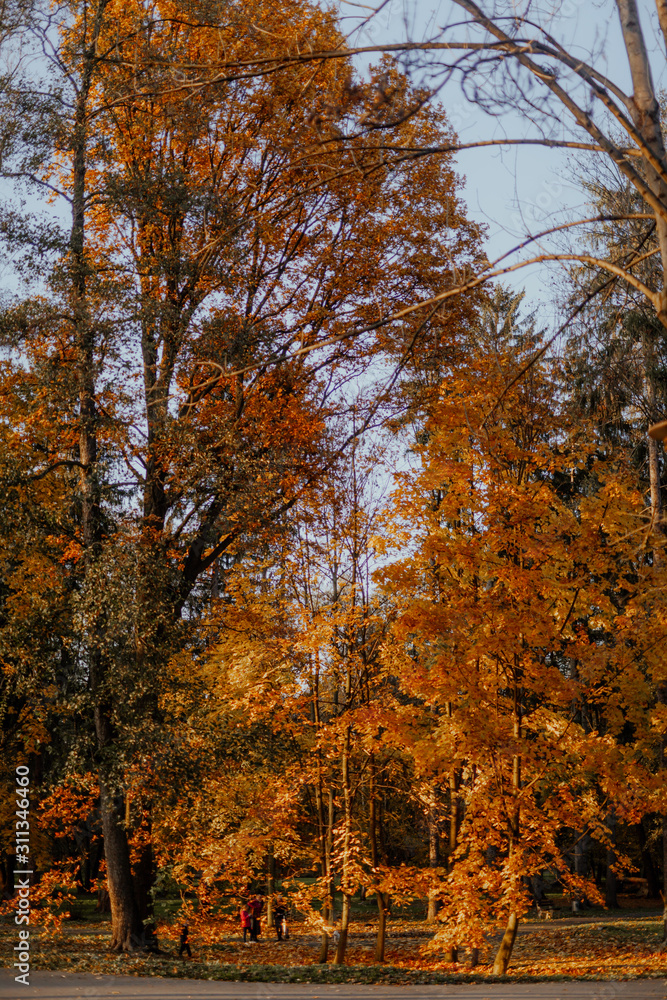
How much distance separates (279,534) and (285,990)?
Answer: 5663 millimetres

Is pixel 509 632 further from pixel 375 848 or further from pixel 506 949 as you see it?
pixel 375 848

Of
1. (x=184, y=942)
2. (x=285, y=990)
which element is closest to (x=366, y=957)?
(x=184, y=942)

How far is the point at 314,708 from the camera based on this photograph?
13.3m

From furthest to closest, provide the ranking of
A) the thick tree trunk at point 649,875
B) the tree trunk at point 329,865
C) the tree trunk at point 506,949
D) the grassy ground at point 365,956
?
1. the thick tree trunk at point 649,875
2. the tree trunk at point 329,865
3. the tree trunk at point 506,949
4. the grassy ground at point 365,956

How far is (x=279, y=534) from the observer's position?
40.3 feet

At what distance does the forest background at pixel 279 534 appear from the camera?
10492 mm

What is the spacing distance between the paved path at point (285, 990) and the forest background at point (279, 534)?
1066 mm

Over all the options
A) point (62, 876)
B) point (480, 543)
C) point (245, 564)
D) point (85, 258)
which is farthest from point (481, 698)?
point (85, 258)

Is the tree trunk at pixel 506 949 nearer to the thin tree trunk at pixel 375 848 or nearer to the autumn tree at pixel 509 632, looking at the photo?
the autumn tree at pixel 509 632

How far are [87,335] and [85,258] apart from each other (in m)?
1.08

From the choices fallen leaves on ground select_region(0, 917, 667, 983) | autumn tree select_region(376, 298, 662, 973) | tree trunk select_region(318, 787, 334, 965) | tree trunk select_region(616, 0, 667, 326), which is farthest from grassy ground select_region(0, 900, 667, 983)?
tree trunk select_region(616, 0, 667, 326)

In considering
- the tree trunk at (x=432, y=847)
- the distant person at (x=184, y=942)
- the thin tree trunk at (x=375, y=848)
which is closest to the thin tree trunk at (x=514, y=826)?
the tree trunk at (x=432, y=847)

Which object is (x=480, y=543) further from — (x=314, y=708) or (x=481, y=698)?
(x=314, y=708)

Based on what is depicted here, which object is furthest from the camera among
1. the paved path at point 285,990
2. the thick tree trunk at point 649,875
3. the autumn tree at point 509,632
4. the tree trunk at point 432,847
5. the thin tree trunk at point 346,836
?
the thick tree trunk at point 649,875
